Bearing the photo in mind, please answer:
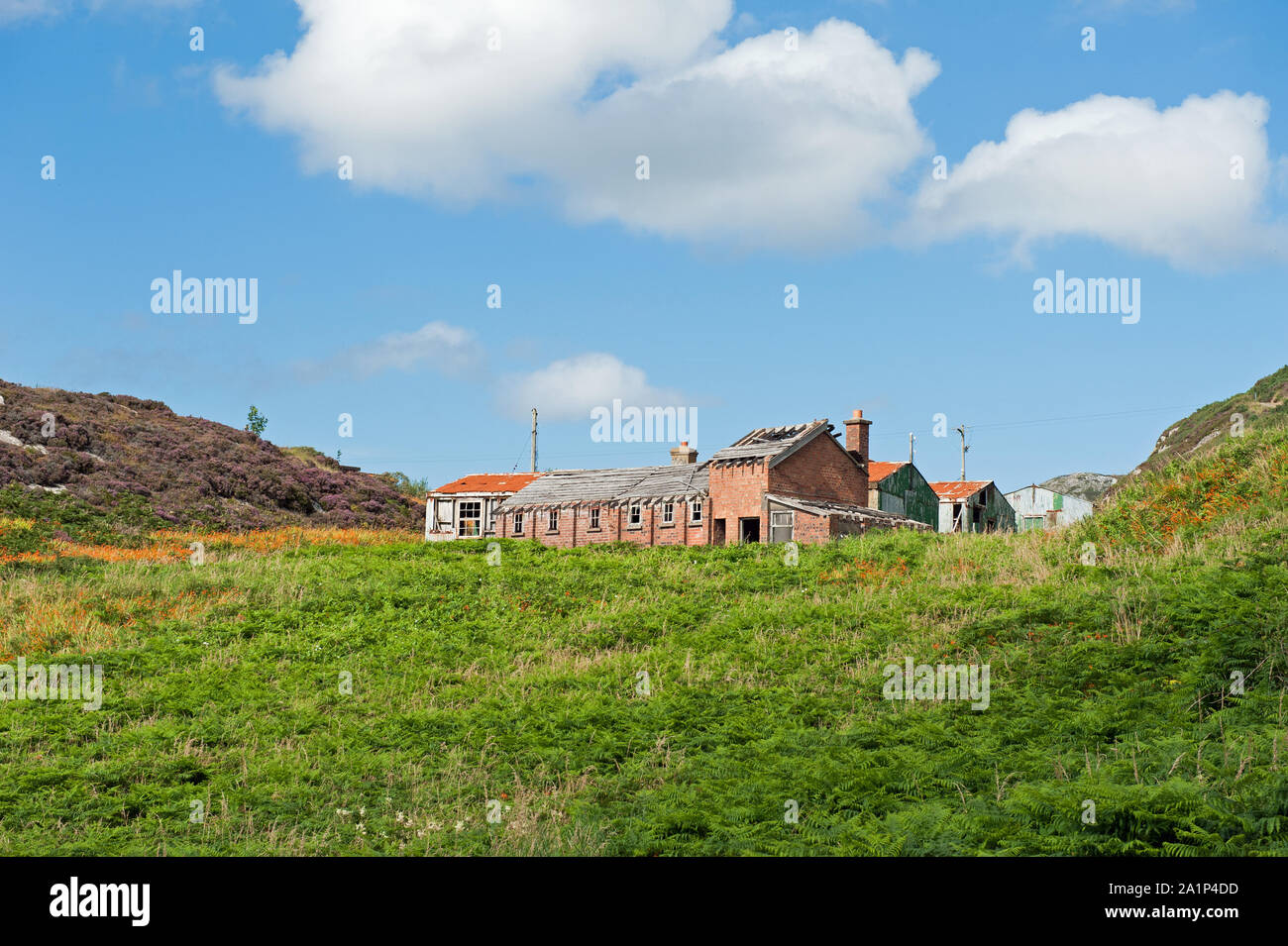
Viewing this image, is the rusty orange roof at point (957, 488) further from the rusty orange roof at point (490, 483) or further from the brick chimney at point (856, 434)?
the rusty orange roof at point (490, 483)

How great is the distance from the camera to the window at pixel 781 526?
139 ft

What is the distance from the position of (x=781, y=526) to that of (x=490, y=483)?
852 inches

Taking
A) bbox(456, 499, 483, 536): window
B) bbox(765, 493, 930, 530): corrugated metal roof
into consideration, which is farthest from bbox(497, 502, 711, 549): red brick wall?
bbox(765, 493, 930, 530): corrugated metal roof

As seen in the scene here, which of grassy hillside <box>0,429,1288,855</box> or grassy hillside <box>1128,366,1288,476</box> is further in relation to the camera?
grassy hillside <box>1128,366,1288,476</box>

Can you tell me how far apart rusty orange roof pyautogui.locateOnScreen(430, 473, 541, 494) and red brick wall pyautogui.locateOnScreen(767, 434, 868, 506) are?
17933mm

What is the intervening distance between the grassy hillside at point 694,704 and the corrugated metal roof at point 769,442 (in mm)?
17069

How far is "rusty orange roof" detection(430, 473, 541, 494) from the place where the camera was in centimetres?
5744

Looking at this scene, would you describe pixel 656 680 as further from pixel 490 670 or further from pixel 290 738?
pixel 290 738

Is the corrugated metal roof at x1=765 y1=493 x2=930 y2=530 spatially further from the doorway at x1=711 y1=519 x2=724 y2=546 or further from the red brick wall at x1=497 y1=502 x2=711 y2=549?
the red brick wall at x1=497 y1=502 x2=711 y2=549

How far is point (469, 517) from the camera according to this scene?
56969mm

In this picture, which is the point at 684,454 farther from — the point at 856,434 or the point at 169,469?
the point at 169,469

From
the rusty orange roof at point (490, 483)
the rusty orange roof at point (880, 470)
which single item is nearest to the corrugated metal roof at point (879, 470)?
the rusty orange roof at point (880, 470)
